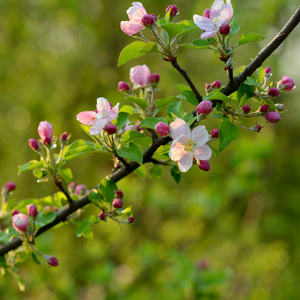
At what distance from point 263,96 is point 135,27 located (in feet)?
1.38

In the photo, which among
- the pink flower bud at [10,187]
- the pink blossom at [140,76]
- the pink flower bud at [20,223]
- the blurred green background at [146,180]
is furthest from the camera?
the blurred green background at [146,180]

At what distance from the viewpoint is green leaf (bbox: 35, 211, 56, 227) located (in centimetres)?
123

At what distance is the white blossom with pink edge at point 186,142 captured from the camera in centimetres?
95

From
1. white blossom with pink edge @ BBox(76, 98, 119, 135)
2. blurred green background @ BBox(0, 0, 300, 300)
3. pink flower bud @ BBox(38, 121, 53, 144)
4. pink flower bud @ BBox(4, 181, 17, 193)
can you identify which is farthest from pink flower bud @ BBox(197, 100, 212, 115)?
blurred green background @ BBox(0, 0, 300, 300)

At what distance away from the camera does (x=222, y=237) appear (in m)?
5.12

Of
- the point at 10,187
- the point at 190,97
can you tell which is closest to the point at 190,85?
the point at 190,97

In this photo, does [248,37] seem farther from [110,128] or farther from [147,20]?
[110,128]

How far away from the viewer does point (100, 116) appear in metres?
1.04

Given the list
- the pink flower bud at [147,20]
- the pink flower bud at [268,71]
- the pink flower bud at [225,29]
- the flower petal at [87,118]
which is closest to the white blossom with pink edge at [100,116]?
the flower petal at [87,118]

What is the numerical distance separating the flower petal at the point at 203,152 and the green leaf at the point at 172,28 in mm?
323

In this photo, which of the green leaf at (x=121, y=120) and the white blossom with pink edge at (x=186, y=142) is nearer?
the white blossom with pink edge at (x=186, y=142)

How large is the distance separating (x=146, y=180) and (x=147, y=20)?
15.2 feet

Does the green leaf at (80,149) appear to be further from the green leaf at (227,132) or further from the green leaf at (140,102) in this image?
the green leaf at (227,132)

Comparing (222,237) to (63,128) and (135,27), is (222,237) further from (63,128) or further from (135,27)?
(135,27)
